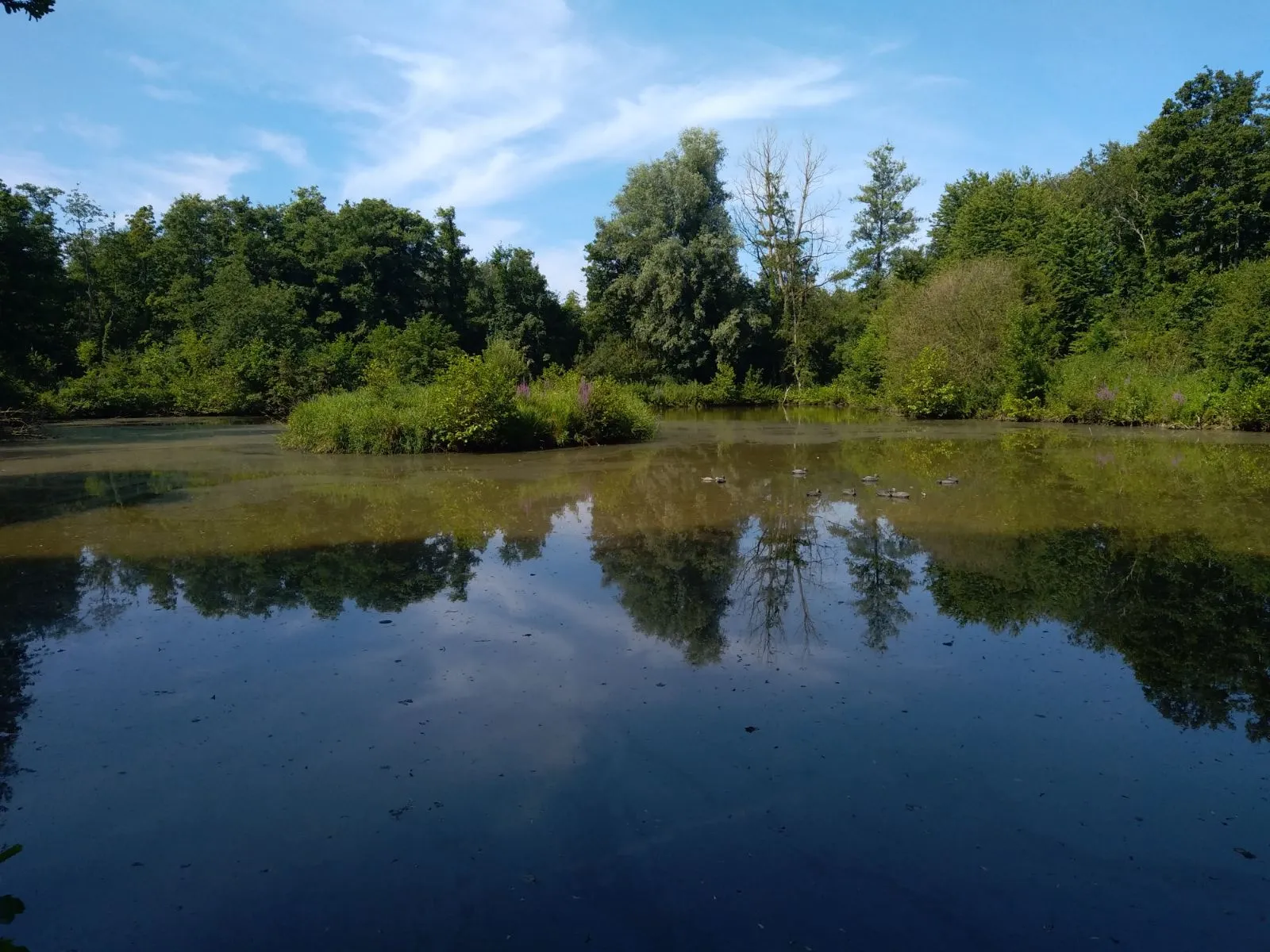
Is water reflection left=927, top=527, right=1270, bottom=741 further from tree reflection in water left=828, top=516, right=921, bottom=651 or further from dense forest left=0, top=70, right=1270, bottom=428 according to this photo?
dense forest left=0, top=70, right=1270, bottom=428

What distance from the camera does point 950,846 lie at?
3.17m

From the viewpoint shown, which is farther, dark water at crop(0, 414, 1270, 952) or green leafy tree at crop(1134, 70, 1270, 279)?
green leafy tree at crop(1134, 70, 1270, 279)

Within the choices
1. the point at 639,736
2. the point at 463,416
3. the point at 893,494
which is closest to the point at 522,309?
the point at 463,416

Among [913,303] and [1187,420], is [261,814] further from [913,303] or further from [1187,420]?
[913,303]

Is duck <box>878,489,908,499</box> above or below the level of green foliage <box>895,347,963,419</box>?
below

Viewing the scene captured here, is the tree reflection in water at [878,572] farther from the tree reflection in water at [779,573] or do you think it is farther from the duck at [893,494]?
the duck at [893,494]

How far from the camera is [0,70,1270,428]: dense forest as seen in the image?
26.0 m

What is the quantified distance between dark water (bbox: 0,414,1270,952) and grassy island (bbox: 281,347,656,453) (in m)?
7.56

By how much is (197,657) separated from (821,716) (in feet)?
13.0

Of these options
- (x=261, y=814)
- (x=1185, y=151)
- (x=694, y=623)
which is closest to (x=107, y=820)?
(x=261, y=814)

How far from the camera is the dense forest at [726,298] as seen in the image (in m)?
26.0

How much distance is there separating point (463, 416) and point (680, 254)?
23.5 metres

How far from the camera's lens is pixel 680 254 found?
37.8 metres

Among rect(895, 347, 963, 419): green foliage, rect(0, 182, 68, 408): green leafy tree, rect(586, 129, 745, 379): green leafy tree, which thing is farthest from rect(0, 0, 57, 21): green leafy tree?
rect(586, 129, 745, 379): green leafy tree
